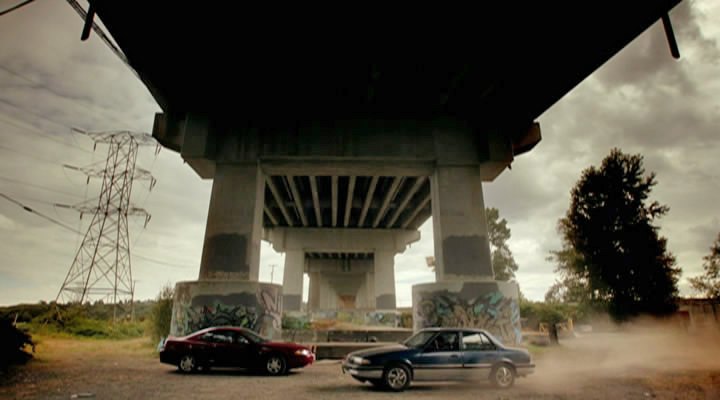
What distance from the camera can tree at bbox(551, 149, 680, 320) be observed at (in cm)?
2539

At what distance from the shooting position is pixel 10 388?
285 inches

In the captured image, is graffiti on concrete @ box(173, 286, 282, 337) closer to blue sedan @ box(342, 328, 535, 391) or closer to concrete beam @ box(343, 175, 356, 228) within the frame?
blue sedan @ box(342, 328, 535, 391)

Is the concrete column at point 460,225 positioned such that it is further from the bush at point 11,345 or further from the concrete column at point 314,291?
the concrete column at point 314,291

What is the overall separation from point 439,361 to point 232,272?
800 cm

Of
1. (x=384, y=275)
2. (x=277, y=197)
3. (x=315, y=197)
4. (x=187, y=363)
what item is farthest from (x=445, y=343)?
(x=384, y=275)

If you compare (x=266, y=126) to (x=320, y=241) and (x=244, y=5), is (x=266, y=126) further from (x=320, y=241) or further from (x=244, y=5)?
(x=320, y=241)

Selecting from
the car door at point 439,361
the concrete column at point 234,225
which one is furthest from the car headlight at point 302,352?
the concrete column at point 234,225

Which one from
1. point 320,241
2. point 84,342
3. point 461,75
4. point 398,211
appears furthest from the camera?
point 320,241

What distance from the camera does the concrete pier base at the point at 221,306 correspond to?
1188 cm

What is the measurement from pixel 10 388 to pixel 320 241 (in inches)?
1027

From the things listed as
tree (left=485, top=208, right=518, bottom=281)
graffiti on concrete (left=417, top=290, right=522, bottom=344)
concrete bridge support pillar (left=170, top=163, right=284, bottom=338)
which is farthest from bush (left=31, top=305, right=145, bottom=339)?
tree (left=485, top=208, right=518, bottom=281)

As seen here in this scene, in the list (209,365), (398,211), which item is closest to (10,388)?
(209,365)

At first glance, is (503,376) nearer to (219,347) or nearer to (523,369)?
(523,369)

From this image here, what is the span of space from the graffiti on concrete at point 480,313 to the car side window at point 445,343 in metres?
4.16
